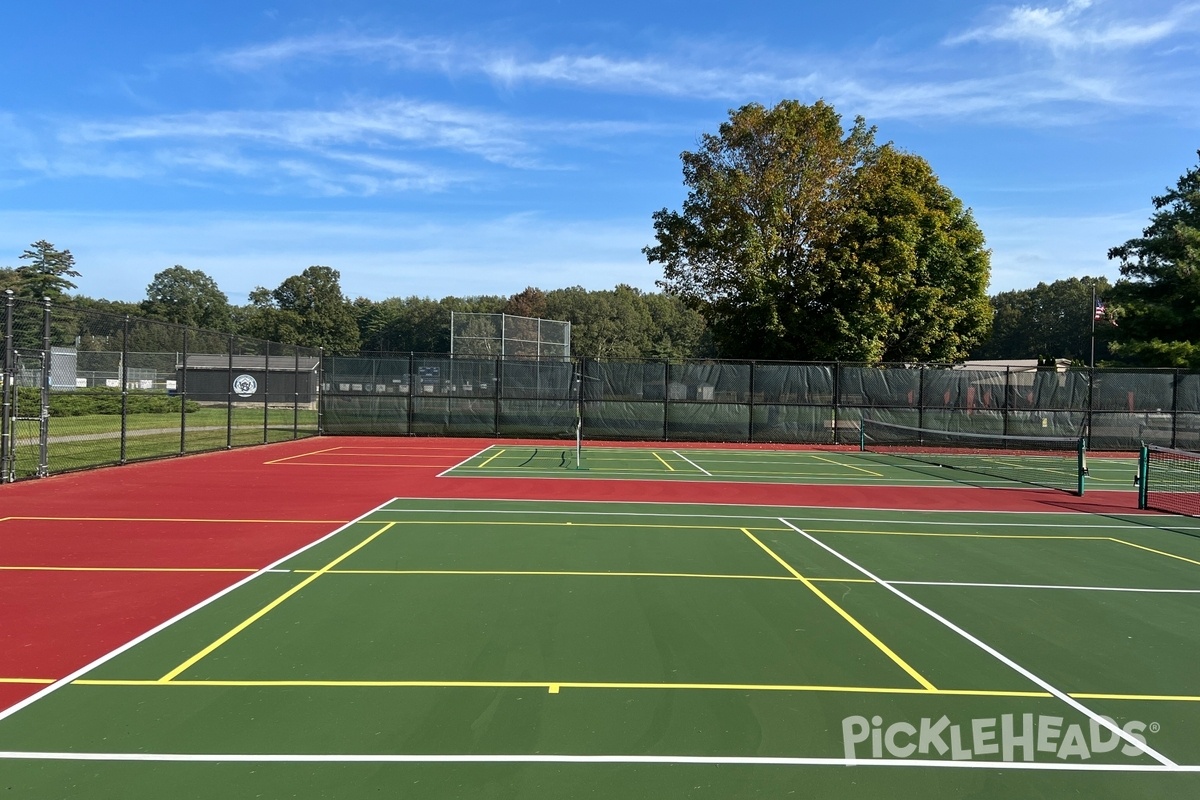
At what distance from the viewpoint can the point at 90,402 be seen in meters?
19.8

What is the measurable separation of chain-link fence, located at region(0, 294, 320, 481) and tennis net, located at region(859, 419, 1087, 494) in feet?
69.2

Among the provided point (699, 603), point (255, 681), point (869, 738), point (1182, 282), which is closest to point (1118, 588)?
point (699, 603)

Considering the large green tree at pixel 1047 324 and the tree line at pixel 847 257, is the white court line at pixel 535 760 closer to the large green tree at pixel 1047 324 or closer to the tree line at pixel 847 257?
Answer: the tree line at pixel 847 257

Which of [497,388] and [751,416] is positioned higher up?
[497,388]

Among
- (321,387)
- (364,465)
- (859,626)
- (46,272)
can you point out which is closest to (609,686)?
(859,626)

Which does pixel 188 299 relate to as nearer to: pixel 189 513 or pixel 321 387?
pixel 321 387

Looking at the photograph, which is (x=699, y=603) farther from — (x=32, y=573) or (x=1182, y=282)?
(x=1182, y=282)

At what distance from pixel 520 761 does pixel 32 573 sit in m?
6.89

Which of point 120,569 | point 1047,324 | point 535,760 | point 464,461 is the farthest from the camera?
point 1047,324

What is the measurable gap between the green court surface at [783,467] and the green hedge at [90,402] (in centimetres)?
880

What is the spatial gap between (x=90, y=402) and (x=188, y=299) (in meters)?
→ 124

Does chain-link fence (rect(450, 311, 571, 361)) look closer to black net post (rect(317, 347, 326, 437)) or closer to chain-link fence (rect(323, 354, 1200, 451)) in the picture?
chain-link fence (rect(323, 354, 1200, 451))

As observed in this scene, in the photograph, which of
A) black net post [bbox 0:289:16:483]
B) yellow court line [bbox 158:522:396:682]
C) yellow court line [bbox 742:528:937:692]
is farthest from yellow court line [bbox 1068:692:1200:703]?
black net post [bbox 0:289:16:483]

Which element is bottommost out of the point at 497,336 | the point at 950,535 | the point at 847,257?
the point at 950,535
